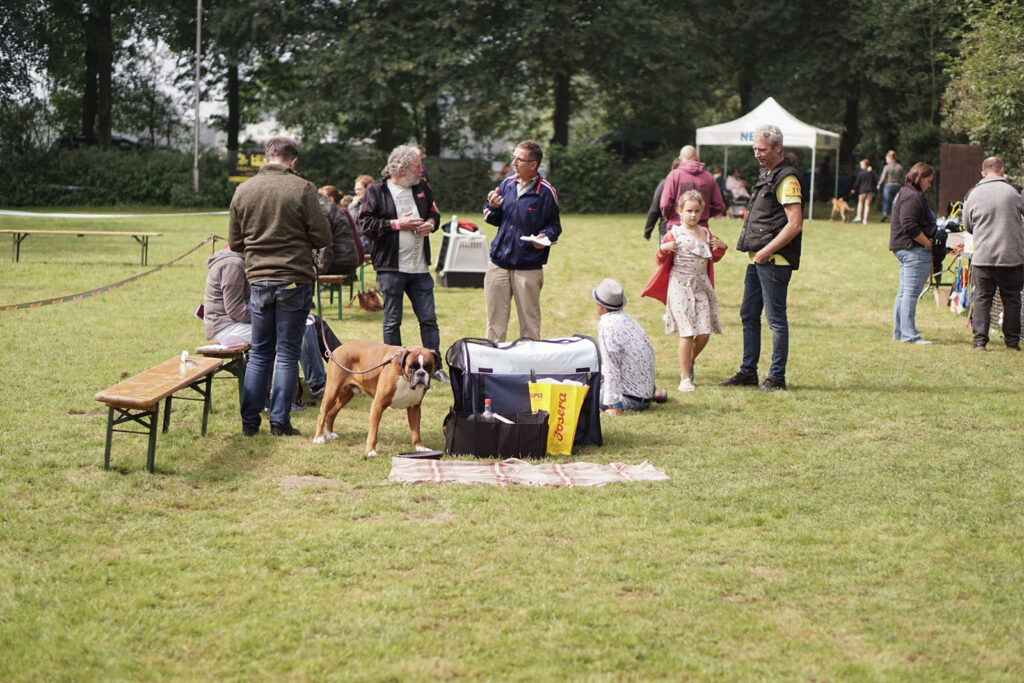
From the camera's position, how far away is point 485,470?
6254 millimetres

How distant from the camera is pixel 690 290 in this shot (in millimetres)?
8680

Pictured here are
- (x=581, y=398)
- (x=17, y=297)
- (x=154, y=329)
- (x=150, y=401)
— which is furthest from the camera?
(x=17, y=297)

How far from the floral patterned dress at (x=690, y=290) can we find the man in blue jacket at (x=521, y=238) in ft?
3.46

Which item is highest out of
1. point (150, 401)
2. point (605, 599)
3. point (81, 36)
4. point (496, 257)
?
point (81, 36)

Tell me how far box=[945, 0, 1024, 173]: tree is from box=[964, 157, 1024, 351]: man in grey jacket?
11.1 m

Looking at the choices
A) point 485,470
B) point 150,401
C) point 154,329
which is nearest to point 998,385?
point 485,470

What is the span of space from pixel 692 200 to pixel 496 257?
5.24ft

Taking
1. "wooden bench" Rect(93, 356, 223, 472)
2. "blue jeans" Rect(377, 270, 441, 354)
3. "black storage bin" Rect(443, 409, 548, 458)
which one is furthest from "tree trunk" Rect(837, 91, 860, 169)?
"wooden bench" Rect(93, 356, 223, 472)

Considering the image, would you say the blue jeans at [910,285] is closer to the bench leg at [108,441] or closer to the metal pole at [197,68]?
the bench leg at [108,441]

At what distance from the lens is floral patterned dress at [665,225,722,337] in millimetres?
8648

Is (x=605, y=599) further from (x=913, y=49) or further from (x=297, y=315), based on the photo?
(x=913, y=49)

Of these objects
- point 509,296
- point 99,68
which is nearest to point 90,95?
point 99,68

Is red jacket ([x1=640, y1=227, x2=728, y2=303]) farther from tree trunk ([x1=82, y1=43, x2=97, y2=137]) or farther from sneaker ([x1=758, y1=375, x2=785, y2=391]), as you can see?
tree trunk ([x1=82, y1=43, x2=97, y2=137])

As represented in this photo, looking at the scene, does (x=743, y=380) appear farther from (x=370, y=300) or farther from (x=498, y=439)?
(x=370, y=300)
